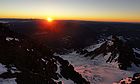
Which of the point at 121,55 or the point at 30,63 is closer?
the point at 30,63

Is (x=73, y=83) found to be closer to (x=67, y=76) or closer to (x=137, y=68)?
(x=67, y=76)

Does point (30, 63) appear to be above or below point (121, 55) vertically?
above

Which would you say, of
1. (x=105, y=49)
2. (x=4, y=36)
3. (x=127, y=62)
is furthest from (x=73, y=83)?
(x=105, y=49)

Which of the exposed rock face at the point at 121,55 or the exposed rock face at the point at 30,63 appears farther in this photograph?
the exposed rock face at the point at 121,55

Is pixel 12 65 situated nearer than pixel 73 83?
Yes

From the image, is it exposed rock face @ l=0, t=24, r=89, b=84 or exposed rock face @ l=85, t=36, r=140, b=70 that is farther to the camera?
exposed rock face @ l=85, t=36, r=140, b=70

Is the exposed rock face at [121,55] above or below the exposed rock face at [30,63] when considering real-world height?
below

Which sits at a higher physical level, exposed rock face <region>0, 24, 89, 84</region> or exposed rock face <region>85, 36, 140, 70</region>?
exposed rock face <region>0, 24, 89, 84</region>

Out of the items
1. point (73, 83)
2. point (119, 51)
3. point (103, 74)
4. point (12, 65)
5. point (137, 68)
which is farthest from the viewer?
point (119, 51)
